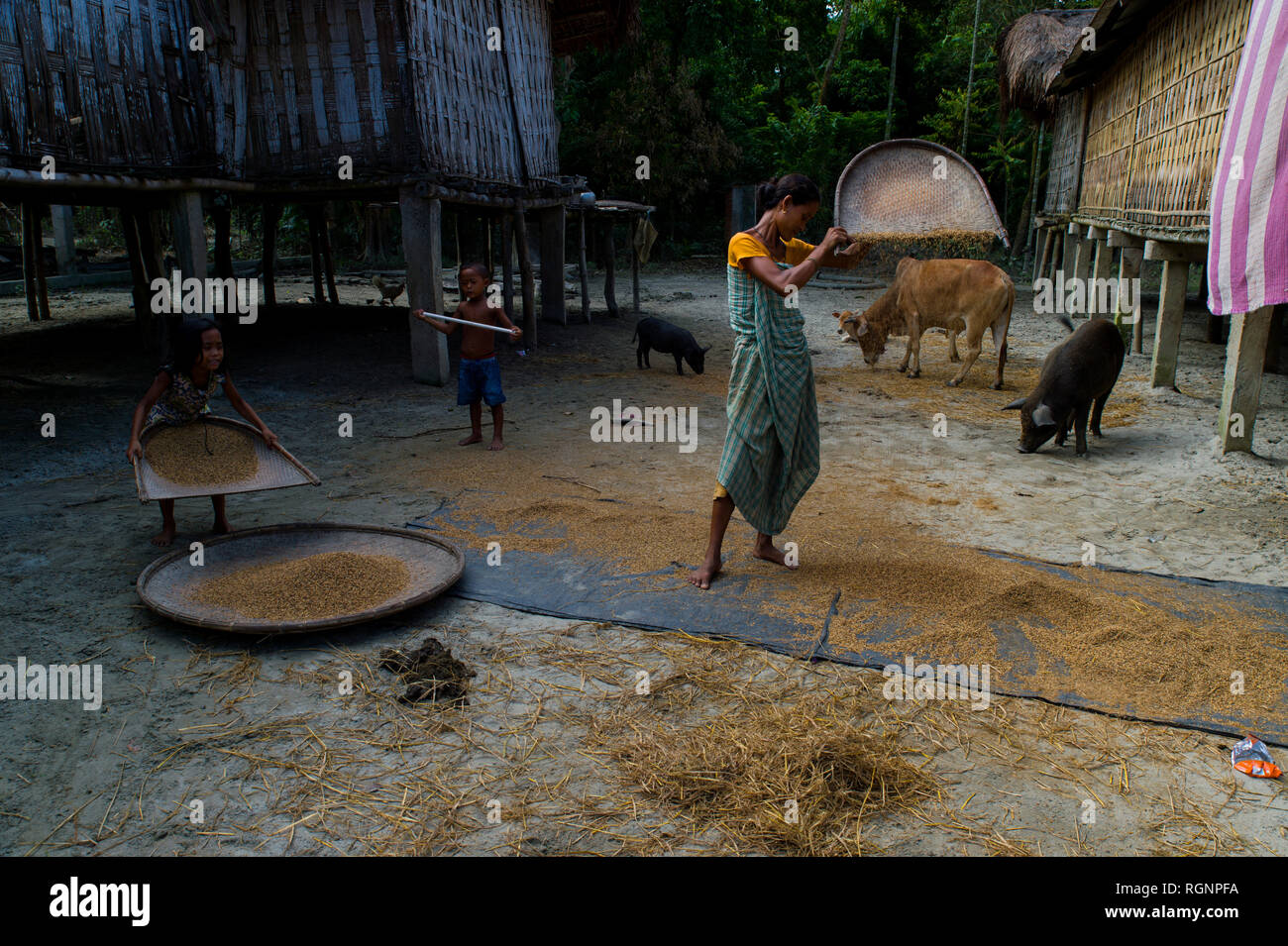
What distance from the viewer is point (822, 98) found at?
75.2 ft

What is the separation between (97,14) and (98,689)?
21.5 ft

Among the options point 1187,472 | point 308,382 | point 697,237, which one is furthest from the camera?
point 697,237

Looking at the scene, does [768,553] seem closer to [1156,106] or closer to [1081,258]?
[1156,106]

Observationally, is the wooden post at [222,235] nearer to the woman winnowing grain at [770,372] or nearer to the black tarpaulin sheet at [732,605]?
the black tarpaulin sheet at [732,605]

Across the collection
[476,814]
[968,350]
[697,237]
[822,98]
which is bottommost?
[476,814]

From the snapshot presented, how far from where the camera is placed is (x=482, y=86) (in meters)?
9.58

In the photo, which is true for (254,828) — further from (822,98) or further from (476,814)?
(822,98)

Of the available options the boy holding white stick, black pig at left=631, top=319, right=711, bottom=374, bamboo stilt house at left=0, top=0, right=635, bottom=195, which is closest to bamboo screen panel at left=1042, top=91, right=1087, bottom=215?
black pig at left=631, top=319, right=711, bottom=374

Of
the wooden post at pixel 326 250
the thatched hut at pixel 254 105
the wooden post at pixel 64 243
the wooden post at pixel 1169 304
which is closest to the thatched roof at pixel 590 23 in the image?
the thatched hut at pixel 254 105

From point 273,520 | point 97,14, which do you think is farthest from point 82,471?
point 97,14

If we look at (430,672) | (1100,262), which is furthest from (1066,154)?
(430,672)

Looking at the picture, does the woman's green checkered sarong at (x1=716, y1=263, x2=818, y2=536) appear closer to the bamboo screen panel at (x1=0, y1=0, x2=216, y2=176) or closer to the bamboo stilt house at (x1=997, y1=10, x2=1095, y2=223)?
the bamboo screen panel at (x1=0, y1=0, x2=216, y2=176)

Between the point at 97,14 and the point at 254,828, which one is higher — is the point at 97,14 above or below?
above

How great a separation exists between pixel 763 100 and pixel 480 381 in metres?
20.7
